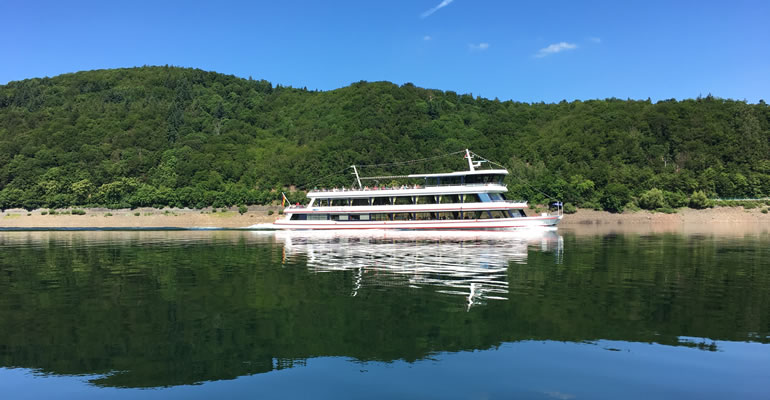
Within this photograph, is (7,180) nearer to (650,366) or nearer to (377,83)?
(377,83)

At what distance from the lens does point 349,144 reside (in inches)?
5763

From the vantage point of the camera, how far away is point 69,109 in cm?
18225

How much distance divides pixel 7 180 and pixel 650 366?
6228 inches

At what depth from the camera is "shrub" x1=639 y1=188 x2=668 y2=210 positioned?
10562 centimetres

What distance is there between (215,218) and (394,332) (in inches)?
3881

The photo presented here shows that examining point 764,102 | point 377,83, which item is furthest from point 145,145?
point 764,102

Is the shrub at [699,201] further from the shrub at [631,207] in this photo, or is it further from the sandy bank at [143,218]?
the sandy bank at [143,218]

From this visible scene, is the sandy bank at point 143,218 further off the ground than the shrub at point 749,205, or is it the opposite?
the shrub at point 749,205

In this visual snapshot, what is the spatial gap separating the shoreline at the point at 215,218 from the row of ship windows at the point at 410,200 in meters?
35.4

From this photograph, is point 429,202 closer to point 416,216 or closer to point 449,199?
point 416,216

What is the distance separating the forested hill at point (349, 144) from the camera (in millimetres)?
119875

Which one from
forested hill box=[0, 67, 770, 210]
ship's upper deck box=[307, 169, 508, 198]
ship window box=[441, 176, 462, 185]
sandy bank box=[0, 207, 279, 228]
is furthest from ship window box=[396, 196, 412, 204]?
forested hill box=[0, 67, 770, 210]

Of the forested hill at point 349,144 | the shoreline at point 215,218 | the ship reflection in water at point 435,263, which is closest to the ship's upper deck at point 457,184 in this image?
the ship reflection in water at point 435,263

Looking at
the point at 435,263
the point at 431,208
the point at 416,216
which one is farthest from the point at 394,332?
the point at 416,216
